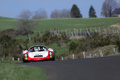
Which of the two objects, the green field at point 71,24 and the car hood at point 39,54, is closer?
the car hood at point 39,54

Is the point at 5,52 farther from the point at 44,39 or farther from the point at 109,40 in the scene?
the point at 44,39

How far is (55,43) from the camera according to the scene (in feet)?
188

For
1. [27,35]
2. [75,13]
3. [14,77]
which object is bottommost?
[14,77]

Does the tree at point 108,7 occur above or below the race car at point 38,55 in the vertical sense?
above

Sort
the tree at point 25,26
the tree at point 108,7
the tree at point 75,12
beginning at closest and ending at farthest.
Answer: the tree at point 25,26
the tree at point 108,7
the tree at point 75,12

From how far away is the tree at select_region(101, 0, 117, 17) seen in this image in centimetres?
13600

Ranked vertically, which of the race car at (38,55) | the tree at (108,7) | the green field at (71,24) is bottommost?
the race car at (38,55)

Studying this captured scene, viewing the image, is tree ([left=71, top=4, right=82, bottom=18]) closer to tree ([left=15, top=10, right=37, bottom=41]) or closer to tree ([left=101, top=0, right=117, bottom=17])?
tree ([left=101, top=0, right=117, bottom=17])

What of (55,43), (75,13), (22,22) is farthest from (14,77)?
(75,13)

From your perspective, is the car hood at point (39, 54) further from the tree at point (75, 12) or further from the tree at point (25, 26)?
the tree at point (75, 12)

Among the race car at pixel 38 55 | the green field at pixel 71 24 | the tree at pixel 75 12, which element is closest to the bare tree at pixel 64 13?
the tree at pixel 75 12

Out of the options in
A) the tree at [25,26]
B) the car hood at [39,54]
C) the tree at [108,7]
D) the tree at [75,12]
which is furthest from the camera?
the tree at [75,12]

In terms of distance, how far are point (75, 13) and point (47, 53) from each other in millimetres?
137209

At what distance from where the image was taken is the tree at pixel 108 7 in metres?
136
